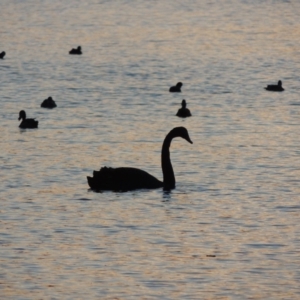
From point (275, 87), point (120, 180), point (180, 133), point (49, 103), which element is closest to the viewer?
point (120, 180)

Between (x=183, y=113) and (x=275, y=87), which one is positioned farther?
(x=275, y=87)

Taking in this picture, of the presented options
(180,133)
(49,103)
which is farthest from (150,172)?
(49,103)

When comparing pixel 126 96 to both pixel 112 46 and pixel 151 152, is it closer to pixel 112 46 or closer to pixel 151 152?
pixel 151 152

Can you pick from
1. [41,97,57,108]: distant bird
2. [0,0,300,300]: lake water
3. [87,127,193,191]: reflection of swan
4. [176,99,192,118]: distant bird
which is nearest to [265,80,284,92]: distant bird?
[0,0,300,300]: lake water

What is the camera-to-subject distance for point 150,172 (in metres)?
29.7

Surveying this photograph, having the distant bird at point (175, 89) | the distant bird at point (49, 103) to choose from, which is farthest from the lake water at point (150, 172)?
the distant bird at point (175, 89)

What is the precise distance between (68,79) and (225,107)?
11.6m

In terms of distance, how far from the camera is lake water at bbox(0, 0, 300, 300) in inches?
744

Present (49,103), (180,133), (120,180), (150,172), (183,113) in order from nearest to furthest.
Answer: (120,180) < (180,133) < (150,172) < (183,113) < (49,103)

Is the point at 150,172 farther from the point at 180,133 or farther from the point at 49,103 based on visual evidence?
the point at 49,103

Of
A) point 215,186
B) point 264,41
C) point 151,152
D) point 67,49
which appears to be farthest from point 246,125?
point 264,41

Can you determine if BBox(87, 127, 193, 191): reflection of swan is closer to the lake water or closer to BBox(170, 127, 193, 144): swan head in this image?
the lake water

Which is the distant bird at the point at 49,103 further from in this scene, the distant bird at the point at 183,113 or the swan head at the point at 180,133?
the swan head at the point at 180,133

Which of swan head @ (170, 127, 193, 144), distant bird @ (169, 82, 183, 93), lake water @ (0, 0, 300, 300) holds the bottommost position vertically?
lake water @ (0, 0, 300, 300)
